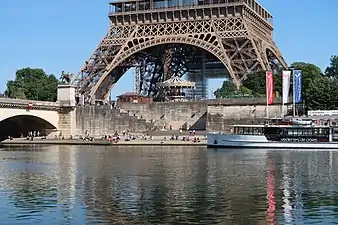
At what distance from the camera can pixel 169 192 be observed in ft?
86.4

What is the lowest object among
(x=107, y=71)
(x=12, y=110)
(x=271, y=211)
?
(x=271, y=211)

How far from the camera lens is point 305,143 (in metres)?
57.0

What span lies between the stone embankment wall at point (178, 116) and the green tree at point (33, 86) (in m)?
23.2

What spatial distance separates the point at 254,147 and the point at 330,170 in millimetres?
22066

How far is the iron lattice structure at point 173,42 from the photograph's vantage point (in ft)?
254

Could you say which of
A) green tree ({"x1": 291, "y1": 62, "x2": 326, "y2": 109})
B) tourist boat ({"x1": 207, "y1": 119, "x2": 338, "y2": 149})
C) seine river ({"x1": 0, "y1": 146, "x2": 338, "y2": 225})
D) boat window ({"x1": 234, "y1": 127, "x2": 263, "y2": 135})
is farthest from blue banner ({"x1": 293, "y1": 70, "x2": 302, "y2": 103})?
A: seine river ({"x1": 0, "y1": 146, "x2": 338, "y2": 225})

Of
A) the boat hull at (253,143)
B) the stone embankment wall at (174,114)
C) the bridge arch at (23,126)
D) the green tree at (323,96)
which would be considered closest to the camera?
the boat hull at (253,143)

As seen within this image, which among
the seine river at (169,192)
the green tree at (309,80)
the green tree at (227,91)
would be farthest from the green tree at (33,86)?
the seine river at (169,192)

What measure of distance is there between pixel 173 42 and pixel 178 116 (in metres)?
8.93

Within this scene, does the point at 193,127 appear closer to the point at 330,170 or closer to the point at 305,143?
the point at 305,143

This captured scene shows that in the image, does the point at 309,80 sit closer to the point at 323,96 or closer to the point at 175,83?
the point at 323,96

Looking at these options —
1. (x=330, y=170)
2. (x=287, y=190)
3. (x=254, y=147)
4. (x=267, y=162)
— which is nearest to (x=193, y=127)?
(x=254, y=147)

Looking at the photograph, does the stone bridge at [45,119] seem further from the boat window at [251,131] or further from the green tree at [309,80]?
the green tree at [309,80]

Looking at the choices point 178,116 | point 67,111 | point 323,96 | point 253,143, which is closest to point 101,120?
point 67,111
